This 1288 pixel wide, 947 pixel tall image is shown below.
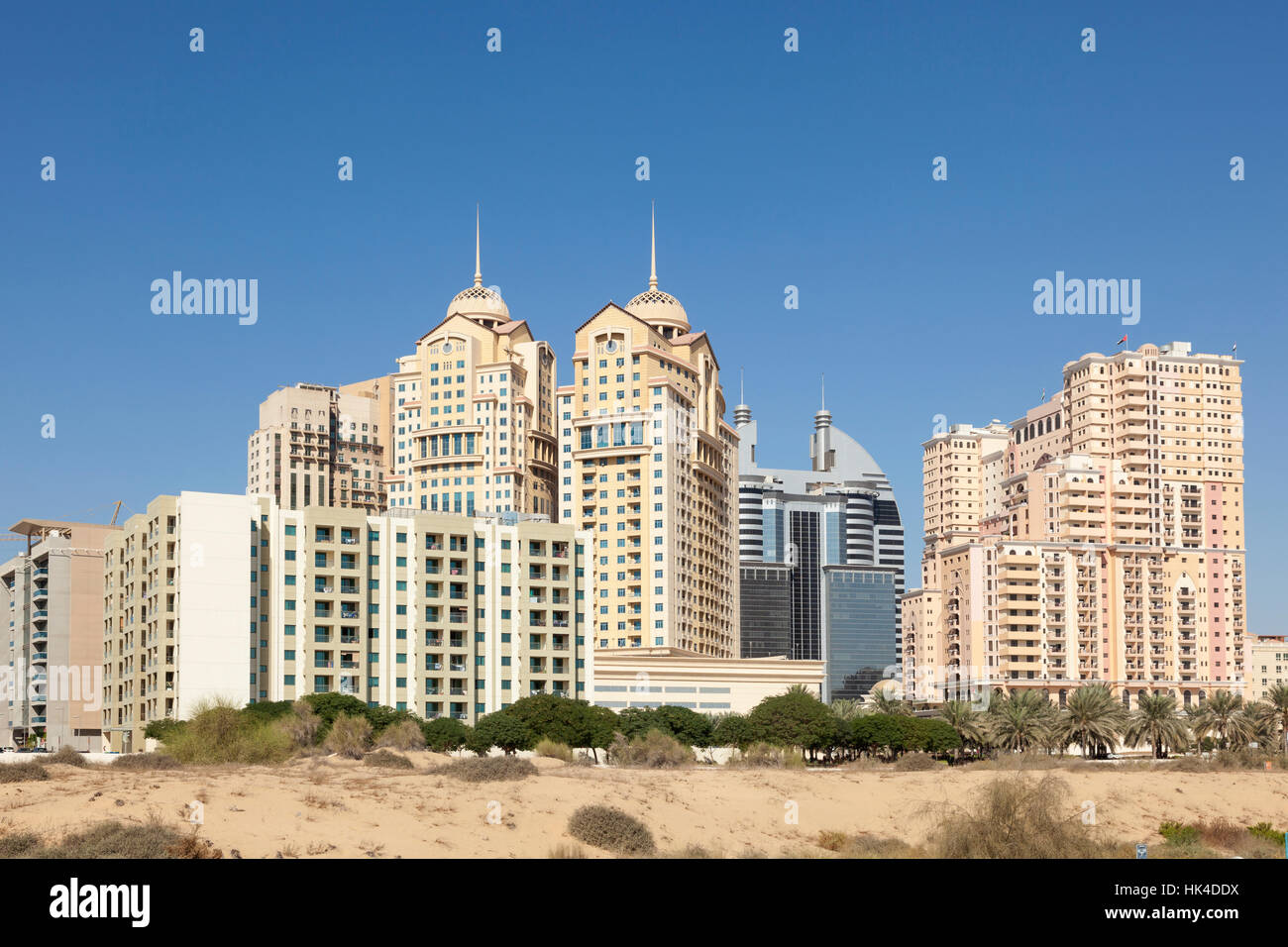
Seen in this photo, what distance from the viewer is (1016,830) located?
4572 cm

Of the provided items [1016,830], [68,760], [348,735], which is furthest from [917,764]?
[68,760]

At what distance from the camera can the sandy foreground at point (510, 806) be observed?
43794 millimetres

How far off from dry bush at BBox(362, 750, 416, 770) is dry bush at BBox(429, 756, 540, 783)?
5786 mm

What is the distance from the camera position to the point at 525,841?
46.4 metres

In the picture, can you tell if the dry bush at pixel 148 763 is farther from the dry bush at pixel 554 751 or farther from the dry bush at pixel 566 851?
the dry bush at pixel 566 851

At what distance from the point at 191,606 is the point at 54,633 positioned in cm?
5628

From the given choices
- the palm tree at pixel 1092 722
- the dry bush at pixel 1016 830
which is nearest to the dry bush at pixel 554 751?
the palm tree at pixel 1092 722

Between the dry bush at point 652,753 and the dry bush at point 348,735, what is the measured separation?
1654cm

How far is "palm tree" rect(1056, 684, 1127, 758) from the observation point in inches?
4560

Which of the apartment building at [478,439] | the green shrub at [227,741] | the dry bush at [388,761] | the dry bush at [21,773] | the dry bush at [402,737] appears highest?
the apartment building at [478,439]

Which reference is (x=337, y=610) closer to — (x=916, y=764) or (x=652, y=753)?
(x=652, y=753)

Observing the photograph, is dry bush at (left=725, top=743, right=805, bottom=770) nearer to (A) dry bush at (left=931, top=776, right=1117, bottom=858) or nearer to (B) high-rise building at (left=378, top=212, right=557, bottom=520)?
(A) dry bush at (left=931, top=776, right=1117, bottom=858)

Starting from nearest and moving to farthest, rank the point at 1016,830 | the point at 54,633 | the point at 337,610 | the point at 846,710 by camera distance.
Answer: the point at 1016,830 < the point at 846,710 < the point at 337,610 < the point at 54,633
